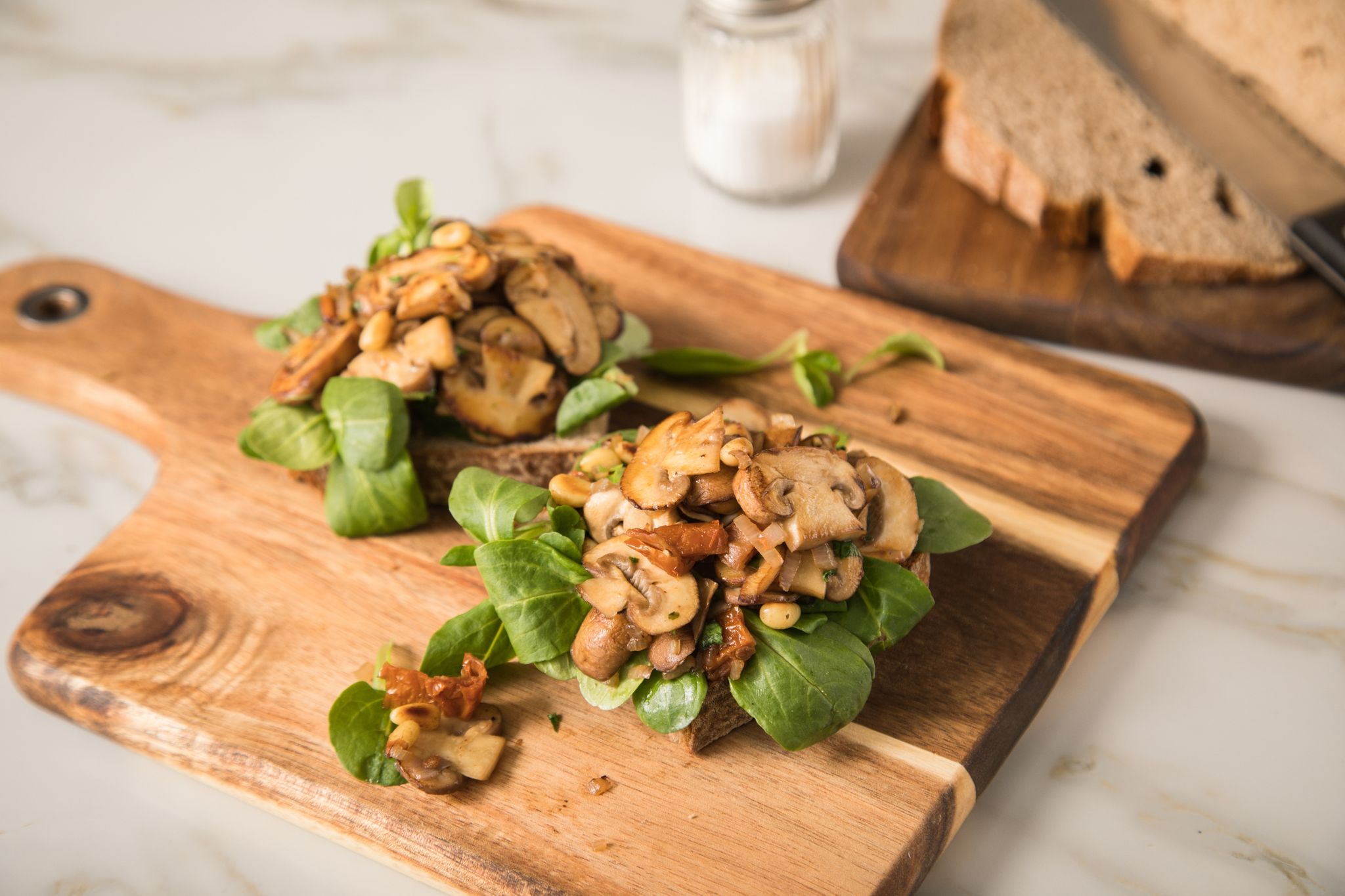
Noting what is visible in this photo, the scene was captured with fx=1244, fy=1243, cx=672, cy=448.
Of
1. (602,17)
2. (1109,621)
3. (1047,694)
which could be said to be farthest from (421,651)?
(602,17)

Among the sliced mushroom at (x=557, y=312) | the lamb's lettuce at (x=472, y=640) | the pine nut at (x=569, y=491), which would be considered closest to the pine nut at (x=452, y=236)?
the sliced mushroom at (x=557, y=312)

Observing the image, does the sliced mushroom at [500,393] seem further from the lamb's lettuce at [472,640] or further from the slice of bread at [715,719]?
the slice of bread at [715,719]

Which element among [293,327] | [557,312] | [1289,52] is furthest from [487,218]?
[1289,52]

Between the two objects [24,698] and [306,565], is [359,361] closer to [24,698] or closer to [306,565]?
[306,565]

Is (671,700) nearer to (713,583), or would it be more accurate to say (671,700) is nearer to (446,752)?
(713,583)

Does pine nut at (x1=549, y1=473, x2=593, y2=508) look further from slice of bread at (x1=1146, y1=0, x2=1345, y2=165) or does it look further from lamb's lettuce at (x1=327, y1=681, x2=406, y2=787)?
slice of bread at (x1=1146, y1=0, x2=1345, y2=165)

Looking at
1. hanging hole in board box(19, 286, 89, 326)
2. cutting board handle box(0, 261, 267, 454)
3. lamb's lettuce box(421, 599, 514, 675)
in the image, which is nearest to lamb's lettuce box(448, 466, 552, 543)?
lamb's lettuce box(421, 599, 514, 675)
